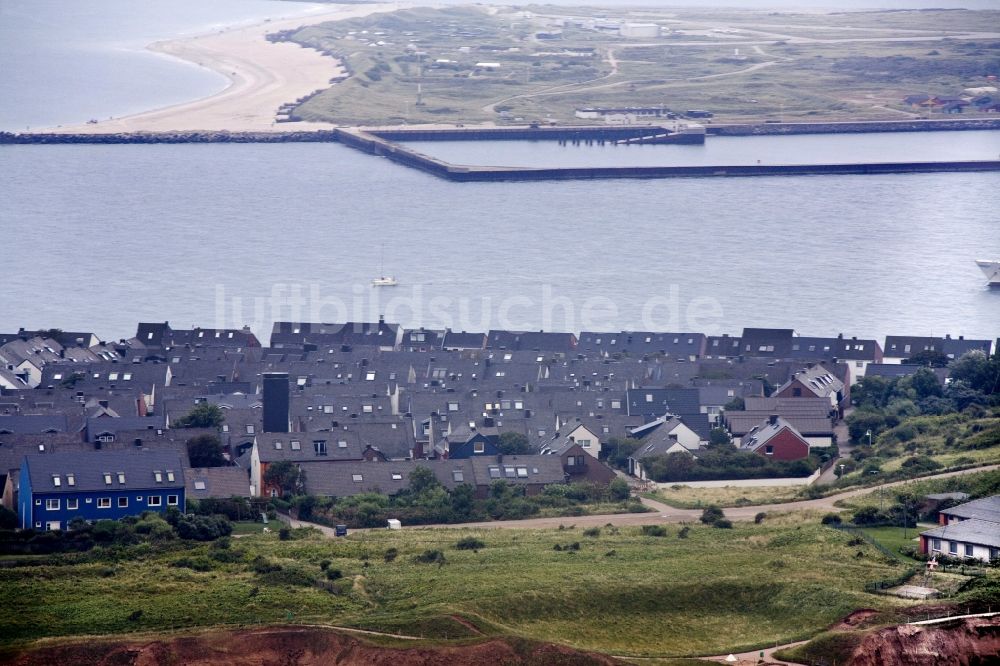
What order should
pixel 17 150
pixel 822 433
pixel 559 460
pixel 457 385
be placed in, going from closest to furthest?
pixel 559 460 → pixel 822 433 → pixel 457 385 → pixel 17 150

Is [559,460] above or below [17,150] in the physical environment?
below

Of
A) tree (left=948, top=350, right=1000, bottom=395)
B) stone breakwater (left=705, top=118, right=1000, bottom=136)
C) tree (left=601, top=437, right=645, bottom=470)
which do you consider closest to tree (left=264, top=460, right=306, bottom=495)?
tree (left=601, top=437, right=645, bottom=470)

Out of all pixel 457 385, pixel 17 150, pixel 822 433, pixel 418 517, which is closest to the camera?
pixel 418 517

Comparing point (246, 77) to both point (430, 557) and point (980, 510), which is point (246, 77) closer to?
point (430, 557)

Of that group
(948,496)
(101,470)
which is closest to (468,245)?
(101,470)

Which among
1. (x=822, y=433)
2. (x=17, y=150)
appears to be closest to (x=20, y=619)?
(x=822, y=433)

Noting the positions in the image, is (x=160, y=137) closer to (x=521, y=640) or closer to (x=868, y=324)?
(x=868, y=324)

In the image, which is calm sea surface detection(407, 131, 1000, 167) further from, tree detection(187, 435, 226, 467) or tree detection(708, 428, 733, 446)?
tree detection(187, 435, 226, 467)

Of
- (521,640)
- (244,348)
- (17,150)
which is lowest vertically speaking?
(521,640)
